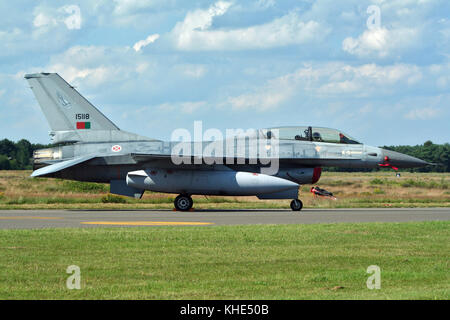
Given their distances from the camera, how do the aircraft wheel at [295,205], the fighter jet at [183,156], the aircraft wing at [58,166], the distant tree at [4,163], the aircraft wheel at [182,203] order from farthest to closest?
the distant tree at [4,163] < the aircraft wheel at [182,203] < the aircraft wheel at [295,205] < the fighter jet at [183,156] < the aircraft wing at [58,166]

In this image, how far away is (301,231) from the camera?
15.4m

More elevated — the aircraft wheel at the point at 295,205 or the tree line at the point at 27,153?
the tree line at the point at 27,153

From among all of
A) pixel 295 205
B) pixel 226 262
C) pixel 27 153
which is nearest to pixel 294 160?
pixel 295 205

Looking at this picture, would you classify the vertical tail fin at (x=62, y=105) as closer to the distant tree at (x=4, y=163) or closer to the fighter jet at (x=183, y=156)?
the fighter jet at (x=183, y=156)

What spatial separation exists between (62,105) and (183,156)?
573 cm

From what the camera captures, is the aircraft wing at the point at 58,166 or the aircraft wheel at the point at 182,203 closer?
the aircraft wing at the point at 58,166

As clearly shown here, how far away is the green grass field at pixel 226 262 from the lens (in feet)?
26.9

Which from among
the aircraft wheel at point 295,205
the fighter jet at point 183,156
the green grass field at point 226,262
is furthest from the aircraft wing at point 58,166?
the green grass field at point 226,262

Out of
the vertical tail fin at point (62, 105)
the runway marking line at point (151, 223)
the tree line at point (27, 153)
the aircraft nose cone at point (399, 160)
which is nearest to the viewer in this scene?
the runway marking line at point (151, 223)

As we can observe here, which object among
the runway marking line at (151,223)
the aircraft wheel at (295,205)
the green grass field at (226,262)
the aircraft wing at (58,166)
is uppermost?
the aircraft wing at (58,166)
